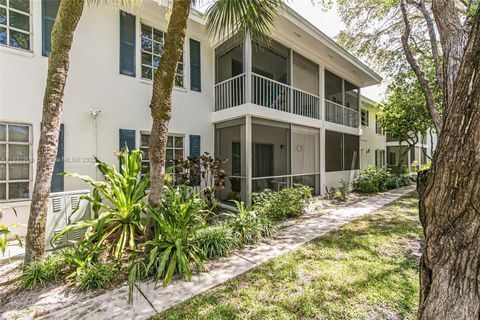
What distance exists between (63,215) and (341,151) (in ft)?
37.0

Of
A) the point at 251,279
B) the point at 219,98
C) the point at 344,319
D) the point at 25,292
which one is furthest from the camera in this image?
the point at 219,98

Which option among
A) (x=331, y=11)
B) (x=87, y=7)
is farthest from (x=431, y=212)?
(x=331, y=11)

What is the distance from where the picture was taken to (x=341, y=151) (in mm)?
11484

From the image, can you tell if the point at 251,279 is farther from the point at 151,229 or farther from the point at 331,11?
the point at 331,11

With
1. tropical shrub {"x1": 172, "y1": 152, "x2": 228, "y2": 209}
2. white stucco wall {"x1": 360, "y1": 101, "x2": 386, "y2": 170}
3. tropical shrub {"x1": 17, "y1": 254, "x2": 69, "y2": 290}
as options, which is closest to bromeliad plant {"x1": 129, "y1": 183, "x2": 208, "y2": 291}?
tropical shrub {"x1": 17, "y1": 254, "x2": 69, "y2": 290}

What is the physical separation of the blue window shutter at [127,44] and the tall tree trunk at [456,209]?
7.00 metres

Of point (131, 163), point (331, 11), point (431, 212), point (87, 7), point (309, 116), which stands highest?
point (331, 11)

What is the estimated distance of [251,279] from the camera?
11.0 feet

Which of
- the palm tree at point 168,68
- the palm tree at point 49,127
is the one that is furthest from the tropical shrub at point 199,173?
the palm tree at point 49,127

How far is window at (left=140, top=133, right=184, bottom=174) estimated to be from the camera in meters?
6.70

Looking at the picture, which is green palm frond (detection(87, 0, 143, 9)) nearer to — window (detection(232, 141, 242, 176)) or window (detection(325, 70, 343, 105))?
window (detection(232, 141, 242, 176))

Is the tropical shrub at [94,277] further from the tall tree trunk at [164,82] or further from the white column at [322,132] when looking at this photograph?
the white column at [322,132]

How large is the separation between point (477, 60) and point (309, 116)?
8467 mm

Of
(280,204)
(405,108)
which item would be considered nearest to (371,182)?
(405,108)
